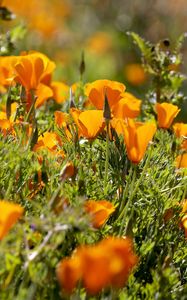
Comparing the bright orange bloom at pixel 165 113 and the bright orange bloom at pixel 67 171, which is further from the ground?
the bright orange bloom at pixel 67 171

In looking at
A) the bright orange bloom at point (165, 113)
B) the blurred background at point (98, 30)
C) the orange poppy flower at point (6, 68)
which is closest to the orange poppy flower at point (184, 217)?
the bright orange bloom at point (165, 113)

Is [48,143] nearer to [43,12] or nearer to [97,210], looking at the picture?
[97,210]

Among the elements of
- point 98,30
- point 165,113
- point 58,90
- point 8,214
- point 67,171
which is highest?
point 8,214

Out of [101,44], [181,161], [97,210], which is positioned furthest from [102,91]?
[101,44]

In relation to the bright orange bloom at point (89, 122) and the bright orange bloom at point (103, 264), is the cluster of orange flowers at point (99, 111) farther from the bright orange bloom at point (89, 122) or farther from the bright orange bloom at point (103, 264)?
the bright orange bloom at point (103, 264)

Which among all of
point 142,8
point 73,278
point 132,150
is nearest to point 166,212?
point 132,150

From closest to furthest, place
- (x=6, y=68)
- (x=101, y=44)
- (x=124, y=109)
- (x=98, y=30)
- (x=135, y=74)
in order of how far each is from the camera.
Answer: (x=124, y=109)
(x=6, y=68)
(x=135, y=74)
(x=101, y=44)
(x=98, y=30)
